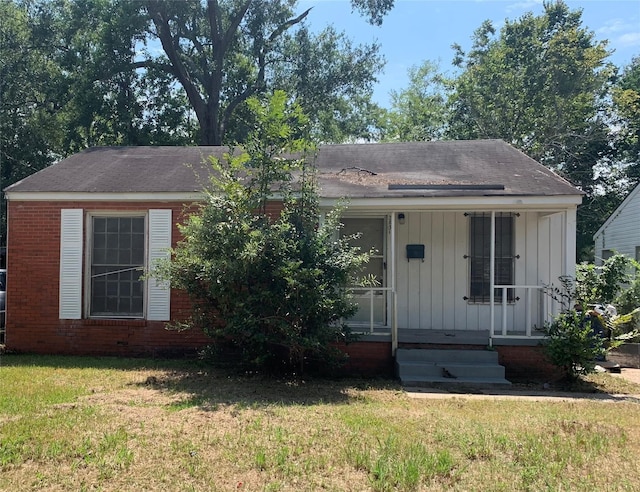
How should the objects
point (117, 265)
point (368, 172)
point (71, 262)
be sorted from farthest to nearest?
point (368, 172) → point (117, 265) → point (71, 262)

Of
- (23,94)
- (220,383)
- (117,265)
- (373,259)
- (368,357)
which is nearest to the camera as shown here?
(220,383)

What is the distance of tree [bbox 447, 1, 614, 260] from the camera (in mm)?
21703

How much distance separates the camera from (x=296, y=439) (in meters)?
4.41

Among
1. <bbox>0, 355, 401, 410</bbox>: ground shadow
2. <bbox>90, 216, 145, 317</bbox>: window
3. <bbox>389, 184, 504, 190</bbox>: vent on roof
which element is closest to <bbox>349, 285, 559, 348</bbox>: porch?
<bbox>0, 355, 401, 410</bbox>: ground shadow

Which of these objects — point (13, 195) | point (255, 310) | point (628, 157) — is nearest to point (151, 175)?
Answer: point (13, 195)

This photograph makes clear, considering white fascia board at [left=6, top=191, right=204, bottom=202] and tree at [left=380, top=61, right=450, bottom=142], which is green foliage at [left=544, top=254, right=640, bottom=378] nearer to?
white fascia board at [left=6, top=191, right=204, bottom=202]

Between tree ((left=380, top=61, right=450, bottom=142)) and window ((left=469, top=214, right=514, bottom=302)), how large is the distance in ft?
62.7

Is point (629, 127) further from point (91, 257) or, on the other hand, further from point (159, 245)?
point (91, 257)

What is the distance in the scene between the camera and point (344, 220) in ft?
29.4

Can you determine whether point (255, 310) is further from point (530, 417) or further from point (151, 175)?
point (151, 175)

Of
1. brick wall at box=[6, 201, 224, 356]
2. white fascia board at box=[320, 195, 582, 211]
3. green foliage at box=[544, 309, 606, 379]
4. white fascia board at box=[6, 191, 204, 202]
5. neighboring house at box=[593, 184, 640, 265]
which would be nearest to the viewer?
green foliage at box=[544, 309, 606, 379]

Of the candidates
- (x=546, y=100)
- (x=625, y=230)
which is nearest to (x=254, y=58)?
(x=546, y=100)

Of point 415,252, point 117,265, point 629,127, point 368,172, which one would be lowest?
point 117,265

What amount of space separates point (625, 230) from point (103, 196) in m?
15.7
